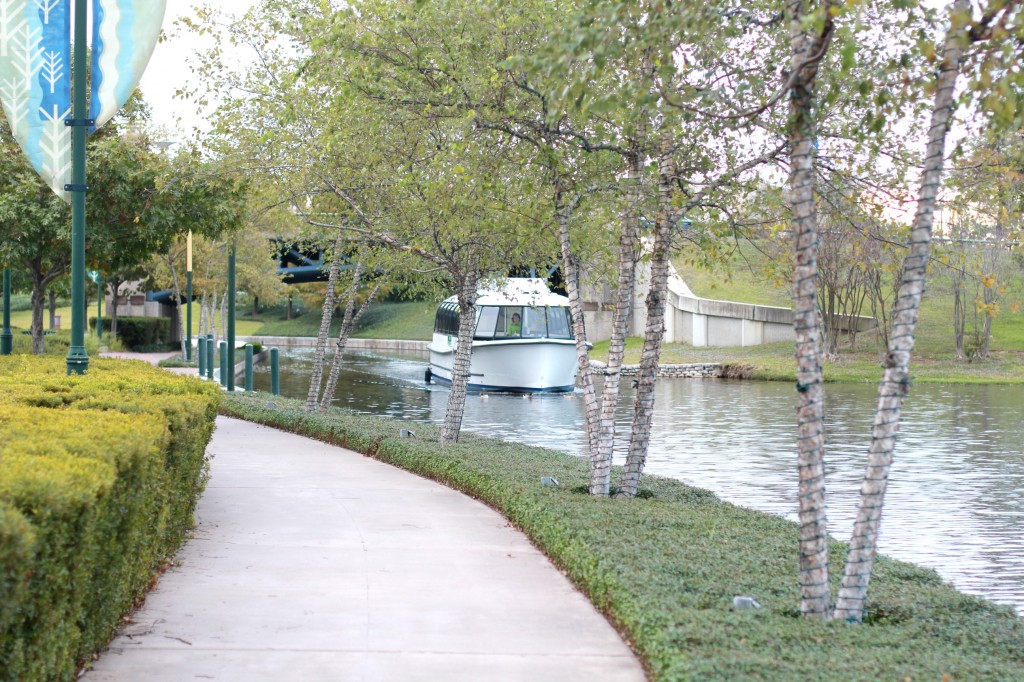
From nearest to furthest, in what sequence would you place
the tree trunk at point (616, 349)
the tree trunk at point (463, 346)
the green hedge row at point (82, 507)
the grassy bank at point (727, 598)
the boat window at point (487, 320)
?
the green hedge row at point (82, 507) → the grassy bank at point (727, 598) → the tree trunk at point (616, 349) → the tree trunk at point (463, 346) → the boat window at point (487, 320)

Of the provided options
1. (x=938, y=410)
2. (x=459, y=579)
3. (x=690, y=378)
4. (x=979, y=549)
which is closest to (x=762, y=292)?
(x=690, y=378)

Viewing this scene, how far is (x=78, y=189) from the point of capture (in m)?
11.3

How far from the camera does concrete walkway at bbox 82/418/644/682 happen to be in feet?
19.3

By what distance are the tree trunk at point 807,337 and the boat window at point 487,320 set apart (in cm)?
2885

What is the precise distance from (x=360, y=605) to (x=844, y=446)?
14364 mm

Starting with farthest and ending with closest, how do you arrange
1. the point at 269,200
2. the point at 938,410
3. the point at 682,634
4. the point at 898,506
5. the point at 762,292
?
the point at 762,292, the point at 938,410, the point at 269,200, the point at 898,506, the point at 682,634

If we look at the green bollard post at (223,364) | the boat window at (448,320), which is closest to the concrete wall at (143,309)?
the boat window at (448,320)

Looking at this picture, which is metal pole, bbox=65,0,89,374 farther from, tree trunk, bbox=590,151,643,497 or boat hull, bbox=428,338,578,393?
boat hull, bbox=428,338,578,393

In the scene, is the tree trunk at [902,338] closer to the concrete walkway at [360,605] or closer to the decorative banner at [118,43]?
the concrete walkway at [360,605]

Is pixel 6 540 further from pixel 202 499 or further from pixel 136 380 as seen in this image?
pixel 202 499

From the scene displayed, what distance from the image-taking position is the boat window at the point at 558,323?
35156 mm

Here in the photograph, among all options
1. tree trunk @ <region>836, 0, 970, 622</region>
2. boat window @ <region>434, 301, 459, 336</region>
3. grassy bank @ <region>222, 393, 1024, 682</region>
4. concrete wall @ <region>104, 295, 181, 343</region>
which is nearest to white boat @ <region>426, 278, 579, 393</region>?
boat window @ <region>434, 301, 459, 336</region>

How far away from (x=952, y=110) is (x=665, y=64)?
58.6 inches

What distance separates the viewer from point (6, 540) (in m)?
3.61
